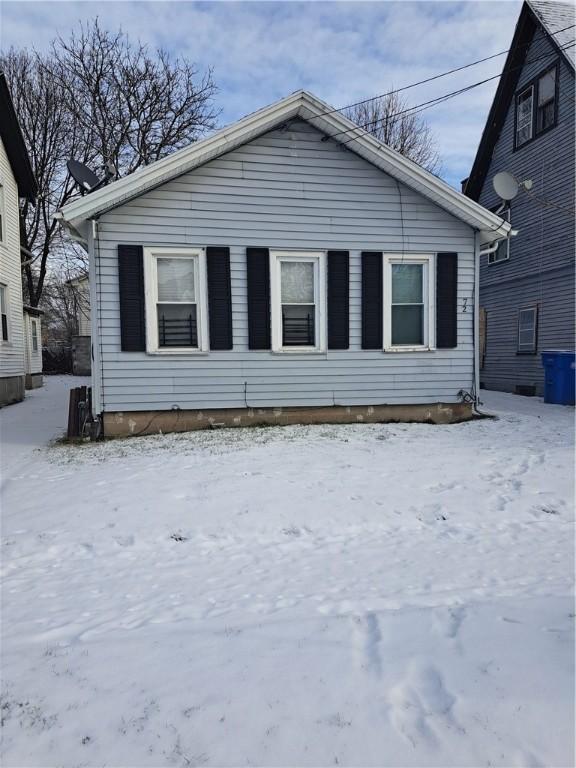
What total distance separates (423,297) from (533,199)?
22.6 feet

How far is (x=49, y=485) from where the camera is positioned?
15.5 ft

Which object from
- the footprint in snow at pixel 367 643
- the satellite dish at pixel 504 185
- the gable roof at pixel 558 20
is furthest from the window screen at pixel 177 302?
the gable roof at pixel 558 20

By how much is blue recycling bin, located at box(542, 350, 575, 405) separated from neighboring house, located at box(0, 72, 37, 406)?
1350 cm

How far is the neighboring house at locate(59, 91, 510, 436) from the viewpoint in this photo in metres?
6.90

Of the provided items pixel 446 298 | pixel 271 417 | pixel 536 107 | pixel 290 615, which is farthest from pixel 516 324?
pixel 290 615

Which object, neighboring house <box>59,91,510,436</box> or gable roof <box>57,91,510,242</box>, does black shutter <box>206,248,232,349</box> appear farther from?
gable roof <box>57,91,510,242</box>

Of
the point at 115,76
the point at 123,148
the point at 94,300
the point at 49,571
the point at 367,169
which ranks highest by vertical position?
the point at 115,76

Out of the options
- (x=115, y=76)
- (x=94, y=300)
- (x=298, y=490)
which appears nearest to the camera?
(x=298, y=490)

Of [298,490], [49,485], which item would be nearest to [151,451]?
[49,485]

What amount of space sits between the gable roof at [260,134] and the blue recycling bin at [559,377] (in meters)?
3.88

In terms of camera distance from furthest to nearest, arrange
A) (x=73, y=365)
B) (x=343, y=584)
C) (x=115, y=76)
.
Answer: (x=73, y=365), (x=115, y=76), (x=343, y=584)

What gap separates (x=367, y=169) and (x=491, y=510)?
5.91 meters

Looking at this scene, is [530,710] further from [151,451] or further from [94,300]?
[94,300]

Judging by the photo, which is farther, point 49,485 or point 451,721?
point 49,485
